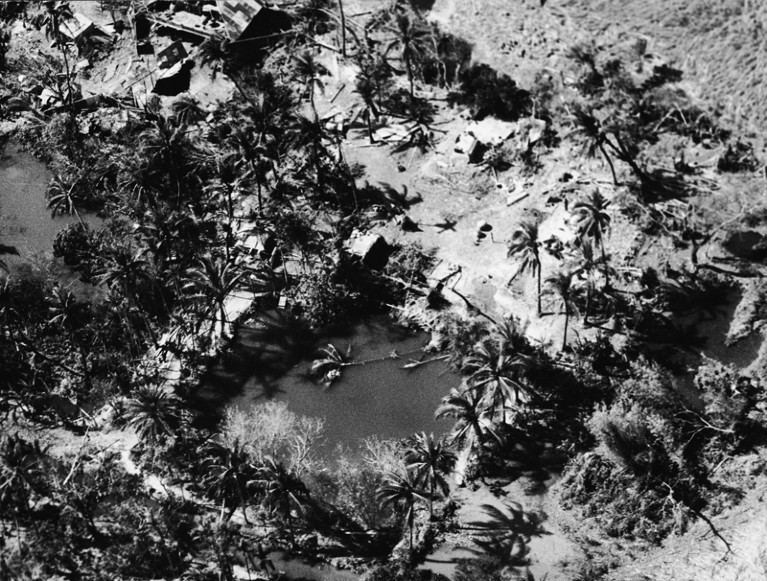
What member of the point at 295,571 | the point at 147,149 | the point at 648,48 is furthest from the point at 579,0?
the point at 295,571

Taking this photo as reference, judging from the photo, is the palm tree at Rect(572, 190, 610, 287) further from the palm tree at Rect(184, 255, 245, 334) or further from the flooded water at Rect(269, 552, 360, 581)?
the flooded water at Rect(269, 552, 360, 581)

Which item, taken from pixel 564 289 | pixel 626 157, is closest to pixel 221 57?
pixel 626 157

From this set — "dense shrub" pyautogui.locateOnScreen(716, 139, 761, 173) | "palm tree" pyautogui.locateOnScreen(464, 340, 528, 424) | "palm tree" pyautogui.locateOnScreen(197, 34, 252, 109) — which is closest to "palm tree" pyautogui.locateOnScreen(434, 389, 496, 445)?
"palm tree" pyautogui.locateOnScreen(464, 340, 528, 424)

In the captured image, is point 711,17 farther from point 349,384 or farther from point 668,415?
point 349,384

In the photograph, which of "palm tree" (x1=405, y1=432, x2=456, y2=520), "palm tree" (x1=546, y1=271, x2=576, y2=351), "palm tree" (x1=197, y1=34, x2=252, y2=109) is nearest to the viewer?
"palm tree" (x1=405, y1=432, x2=456, y2=520)

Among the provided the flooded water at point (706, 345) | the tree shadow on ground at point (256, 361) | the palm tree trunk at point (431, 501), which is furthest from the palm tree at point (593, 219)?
the tree shadow on ground at point (256, 361)

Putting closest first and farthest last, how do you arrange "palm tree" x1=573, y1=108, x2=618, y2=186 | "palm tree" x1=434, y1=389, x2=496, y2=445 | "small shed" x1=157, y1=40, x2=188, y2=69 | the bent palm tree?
"palm tree" x1=434, y1=389, x2=496, y2=445 → "palm tree" x1=573, y1=108, x2=618, y2=186 → the bent palm tree → "small shed" x1=157, y1=40, x2=188, y2=69
